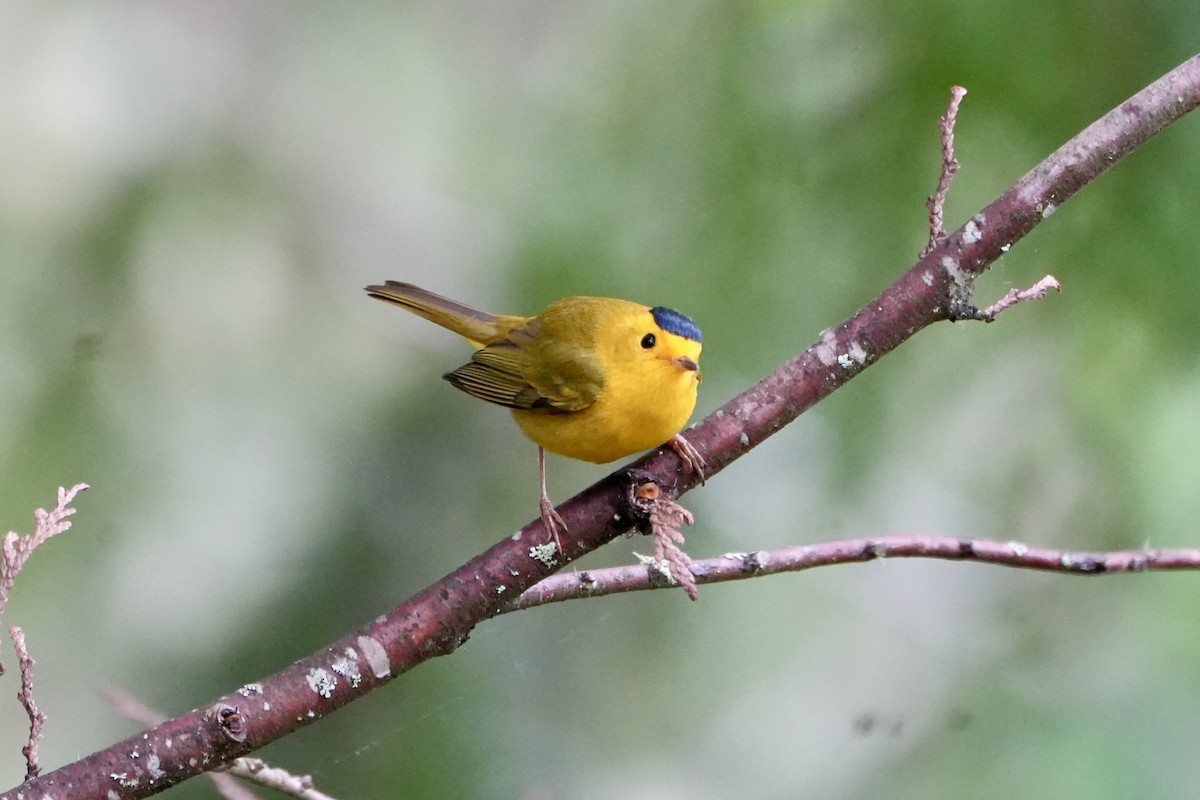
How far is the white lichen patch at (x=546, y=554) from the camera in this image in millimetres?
1246

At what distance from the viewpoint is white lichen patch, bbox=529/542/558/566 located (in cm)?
125

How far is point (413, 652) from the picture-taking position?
123 cm

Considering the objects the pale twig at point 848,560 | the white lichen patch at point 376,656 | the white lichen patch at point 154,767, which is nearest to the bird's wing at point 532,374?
the pale twig at point 848,560

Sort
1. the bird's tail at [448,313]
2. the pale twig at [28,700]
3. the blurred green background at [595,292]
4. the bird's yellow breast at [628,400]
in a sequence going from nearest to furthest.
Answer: the pale twig at [28,700] → the bird's yellow breast at [628,400] → the bird's tail at [448,313] → the blurred green background at [595,292]

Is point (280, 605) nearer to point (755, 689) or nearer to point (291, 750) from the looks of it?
point (291, 750)

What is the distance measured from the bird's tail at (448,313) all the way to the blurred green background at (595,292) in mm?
324

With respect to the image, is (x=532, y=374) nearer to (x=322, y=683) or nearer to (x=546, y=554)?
(x=546, y=554)

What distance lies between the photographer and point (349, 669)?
1.21 m

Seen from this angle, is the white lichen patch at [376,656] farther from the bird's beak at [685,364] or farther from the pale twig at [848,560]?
the bird's beak at [685,364]

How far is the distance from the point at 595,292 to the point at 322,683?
4.26 ft

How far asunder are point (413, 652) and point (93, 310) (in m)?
1.32

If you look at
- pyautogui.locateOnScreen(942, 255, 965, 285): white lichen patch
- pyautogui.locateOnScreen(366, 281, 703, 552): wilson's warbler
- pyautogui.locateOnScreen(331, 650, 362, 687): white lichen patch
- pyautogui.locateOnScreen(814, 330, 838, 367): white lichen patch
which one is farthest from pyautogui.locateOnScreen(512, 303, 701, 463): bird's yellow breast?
pyautogui.locateOnScreen(331, 650, 362, 687): white lichen patch

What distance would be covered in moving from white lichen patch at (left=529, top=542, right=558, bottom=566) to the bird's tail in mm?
802

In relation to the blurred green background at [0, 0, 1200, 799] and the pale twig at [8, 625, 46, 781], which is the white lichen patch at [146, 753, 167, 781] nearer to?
the pale twig at [8, 625, 46, 781]
